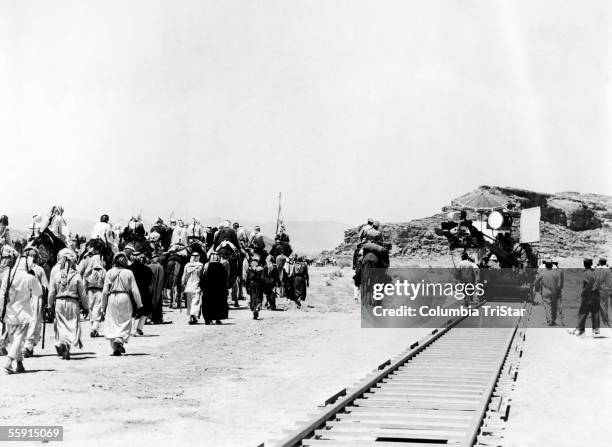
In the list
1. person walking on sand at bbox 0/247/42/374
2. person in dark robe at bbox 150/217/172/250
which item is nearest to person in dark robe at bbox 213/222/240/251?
person in dark robe at bbox 150/217/172/250

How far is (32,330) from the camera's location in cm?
1305

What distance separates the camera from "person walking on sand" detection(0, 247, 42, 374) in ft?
41.2

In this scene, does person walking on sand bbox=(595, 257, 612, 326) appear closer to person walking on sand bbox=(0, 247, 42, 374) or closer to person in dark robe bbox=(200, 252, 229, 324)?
person in dark robe bbox=(200, 252, 229, 324)

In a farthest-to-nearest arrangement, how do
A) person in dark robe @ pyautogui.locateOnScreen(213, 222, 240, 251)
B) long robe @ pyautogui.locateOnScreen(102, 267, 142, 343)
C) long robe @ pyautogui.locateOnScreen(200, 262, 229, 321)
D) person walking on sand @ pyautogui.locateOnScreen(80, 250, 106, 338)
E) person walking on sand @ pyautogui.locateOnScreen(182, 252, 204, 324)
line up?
person in dark robe @ pyautogui.locateOnScreen(213, 222, 240, 251) < person walking on sand @ pyautogui.locateOnScreen(182, 252, 204, 324) < long robe @ pyautogui.locateOnScreen(200, 262, 229, 321) < person walking on sand @ pyautogui.locateOnScreen(80, 250, 106, 338) < long robe @ pyautogui.locateOnScreen(102, 267, 142, 343)

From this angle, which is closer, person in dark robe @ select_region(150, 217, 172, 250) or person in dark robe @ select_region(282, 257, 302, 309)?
person in dark robe @ select_region(150, 217, 172, 250)

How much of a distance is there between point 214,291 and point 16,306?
8615 mm

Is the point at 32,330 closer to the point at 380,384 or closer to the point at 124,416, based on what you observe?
the point at 124,416

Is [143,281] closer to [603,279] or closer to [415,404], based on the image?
[415,404]

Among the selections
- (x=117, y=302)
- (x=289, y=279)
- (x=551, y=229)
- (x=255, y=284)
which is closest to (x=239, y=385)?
(x=117, y=302)

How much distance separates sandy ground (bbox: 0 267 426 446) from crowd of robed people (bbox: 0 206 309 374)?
493 millimetres

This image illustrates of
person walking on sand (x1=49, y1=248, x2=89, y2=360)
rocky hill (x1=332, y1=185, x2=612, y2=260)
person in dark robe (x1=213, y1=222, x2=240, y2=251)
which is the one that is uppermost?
rocky hill (x1=332, y1=185, x2=612, y2=260)

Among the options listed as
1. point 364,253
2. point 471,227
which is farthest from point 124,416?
point 471,227

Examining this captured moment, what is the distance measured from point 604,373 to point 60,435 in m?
9.02

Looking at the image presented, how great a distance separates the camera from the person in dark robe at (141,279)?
18094 millimetres
